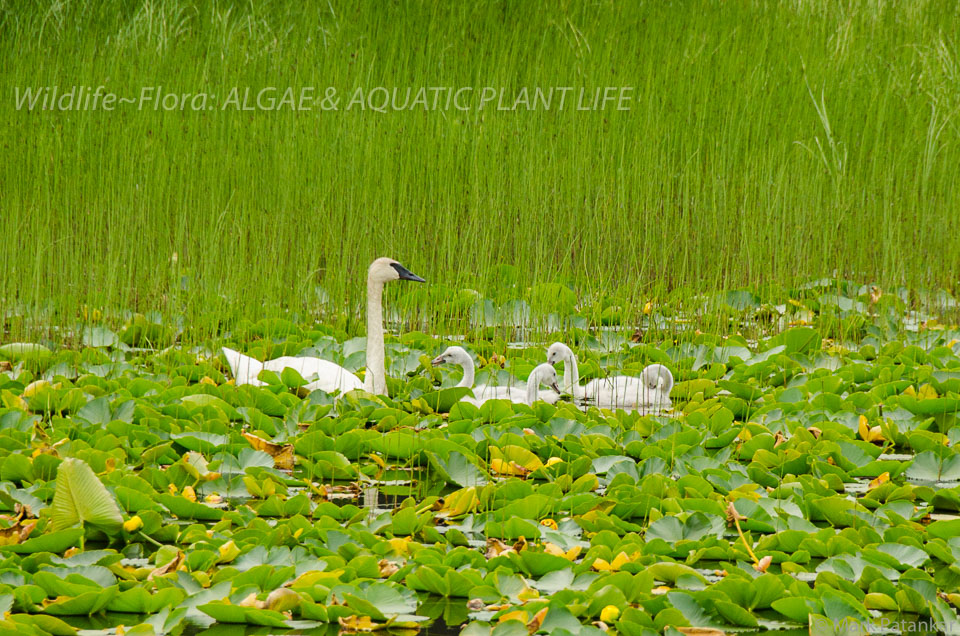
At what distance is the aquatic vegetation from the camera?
271 cm

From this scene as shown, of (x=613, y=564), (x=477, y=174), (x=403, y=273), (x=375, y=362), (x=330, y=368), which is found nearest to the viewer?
(x=613, y=564)

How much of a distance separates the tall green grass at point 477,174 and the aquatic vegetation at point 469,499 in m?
1.11

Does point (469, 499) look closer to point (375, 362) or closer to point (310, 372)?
point (375, 362)

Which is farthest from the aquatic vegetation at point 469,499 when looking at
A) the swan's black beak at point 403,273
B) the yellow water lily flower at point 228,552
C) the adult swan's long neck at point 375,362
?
the swan's black beak at point 403,273

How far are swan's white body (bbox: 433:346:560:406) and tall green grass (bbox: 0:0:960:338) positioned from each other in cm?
68

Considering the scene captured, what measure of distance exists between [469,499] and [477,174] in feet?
11.4

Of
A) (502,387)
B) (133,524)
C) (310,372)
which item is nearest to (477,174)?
(502,387)

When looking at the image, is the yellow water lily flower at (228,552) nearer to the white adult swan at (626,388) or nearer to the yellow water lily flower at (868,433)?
the white adult swan at (626,388)

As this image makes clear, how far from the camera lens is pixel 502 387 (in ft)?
15.8

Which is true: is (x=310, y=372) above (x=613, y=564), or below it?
above

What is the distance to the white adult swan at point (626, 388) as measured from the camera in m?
4.70

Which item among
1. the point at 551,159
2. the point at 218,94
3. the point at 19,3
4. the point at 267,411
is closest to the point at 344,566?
the point at 267,411

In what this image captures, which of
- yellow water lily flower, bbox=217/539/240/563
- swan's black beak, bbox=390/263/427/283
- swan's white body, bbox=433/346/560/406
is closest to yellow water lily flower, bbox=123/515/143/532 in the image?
yellow water lily flower, bbox=217/539/240/563

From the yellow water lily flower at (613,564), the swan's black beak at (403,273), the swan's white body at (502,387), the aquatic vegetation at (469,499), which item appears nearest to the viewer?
the aquatic vegetation at (469,499)
